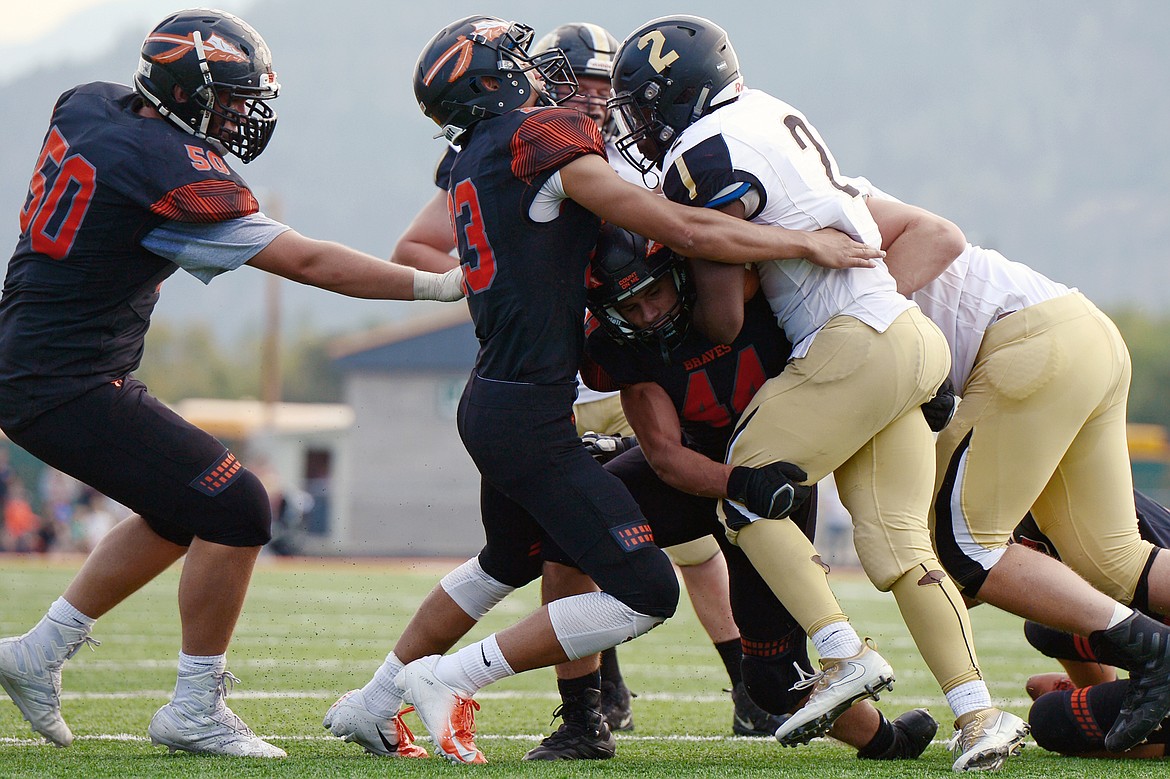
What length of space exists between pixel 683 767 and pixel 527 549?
808 millimetres

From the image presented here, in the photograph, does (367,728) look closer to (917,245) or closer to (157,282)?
(157,282)

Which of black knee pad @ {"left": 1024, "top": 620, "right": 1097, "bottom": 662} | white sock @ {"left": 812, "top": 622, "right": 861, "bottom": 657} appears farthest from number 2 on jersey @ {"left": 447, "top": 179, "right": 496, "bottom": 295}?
Result: black knee pad @ {"left": 1024, "top": 620, "right": 1097, "bottom": 662}

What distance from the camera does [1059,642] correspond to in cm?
411

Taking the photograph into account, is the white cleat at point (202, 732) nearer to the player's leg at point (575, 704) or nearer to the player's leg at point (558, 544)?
the player's leg at point (558, 544)

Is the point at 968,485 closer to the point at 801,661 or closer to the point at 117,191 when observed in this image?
the point at 801,661

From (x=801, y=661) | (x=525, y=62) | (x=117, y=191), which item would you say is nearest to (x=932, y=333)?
(x=801, y=661)

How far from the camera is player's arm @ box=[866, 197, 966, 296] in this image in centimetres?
373

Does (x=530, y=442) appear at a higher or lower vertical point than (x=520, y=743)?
higher

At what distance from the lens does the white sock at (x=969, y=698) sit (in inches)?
132

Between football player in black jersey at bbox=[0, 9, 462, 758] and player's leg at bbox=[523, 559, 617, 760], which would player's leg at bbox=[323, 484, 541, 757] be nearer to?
player's leg at bbox=[523, 559, 617, 760]

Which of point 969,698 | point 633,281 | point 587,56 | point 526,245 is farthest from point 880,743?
point 587,56

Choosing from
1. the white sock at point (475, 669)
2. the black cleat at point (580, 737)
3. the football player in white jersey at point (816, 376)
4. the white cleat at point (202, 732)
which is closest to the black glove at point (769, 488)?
the football player in white jersey at point (816, 376)

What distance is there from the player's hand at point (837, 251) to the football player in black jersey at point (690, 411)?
0.25m

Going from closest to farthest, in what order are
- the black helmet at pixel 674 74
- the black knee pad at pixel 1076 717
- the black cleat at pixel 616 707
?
1. the black helmet at pixel 674 74
2. the black knee pad at pixel 1076 717
3. the black cleat at pixel 616 707
